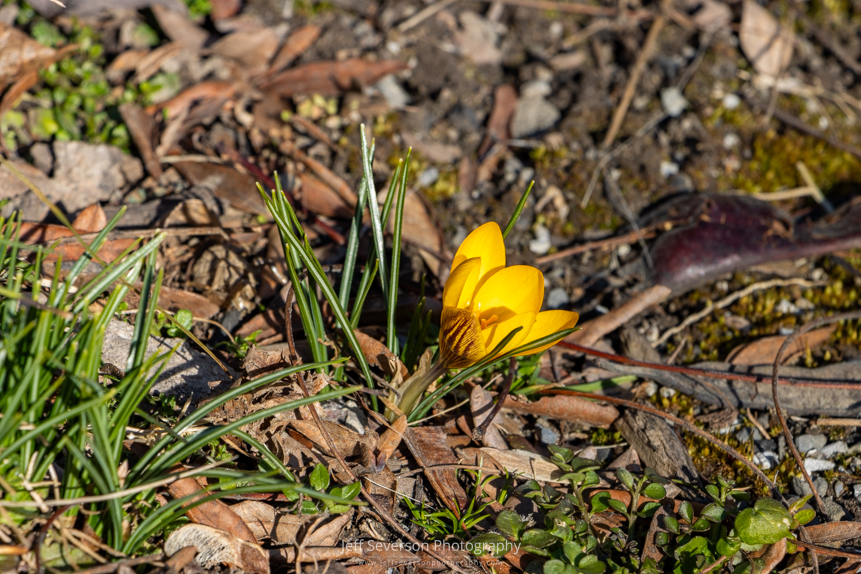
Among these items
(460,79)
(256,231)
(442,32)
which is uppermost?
(442,32)

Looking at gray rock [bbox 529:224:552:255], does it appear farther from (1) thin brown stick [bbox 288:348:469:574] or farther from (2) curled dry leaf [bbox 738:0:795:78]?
(2) curled dry leaf [bbox 738:0:795:78]

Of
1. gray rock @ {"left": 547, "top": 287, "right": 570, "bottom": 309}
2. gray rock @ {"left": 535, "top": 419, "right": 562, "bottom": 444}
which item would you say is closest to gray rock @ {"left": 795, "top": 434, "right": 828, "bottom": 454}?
gray rock @ {"left": 535, "top": 419, "right": 562, "bottom": 444}

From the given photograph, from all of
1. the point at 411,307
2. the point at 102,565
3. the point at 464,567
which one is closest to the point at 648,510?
the point at 464,567

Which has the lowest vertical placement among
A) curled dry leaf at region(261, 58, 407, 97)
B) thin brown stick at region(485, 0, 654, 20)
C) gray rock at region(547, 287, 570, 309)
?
gray rock at region(547, 287, 570, 309)

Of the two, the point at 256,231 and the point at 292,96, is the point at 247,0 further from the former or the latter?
the point at 256,231

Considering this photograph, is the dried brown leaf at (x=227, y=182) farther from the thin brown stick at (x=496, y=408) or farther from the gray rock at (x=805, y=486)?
the gray rock at (x=805, y=486)

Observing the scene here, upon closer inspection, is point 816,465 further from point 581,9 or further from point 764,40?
point 581,9

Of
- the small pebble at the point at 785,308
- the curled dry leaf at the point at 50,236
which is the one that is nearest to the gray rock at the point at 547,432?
the small pebble at the point at 785,308
